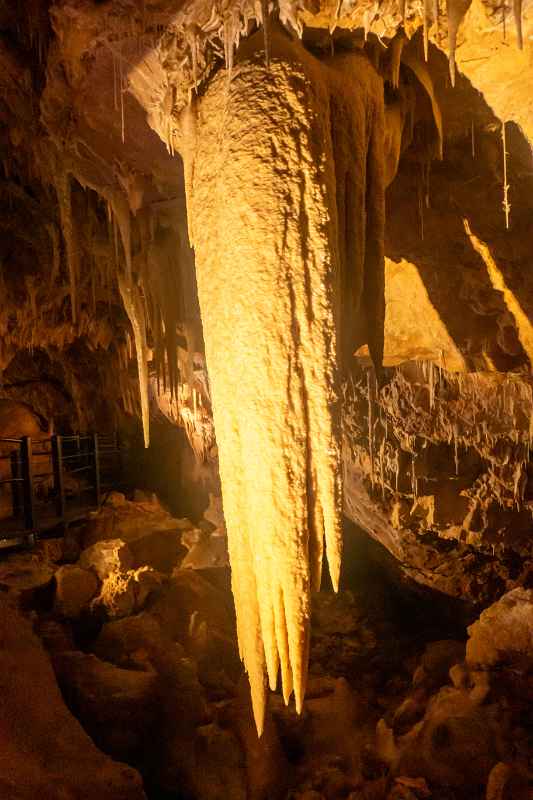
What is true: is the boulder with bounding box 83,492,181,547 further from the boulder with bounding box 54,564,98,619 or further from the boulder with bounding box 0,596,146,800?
the boulder with bounding box 0,596,146,800

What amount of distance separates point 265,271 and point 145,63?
4.89 ft

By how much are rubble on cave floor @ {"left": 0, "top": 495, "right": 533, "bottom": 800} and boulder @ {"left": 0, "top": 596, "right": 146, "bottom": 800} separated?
0.02 meters

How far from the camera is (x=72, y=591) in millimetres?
5512

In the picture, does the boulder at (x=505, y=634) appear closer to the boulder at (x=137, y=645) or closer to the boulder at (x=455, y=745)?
the boulder at (x=455, y=745)

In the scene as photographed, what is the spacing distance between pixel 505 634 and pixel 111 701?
3093 millimetres

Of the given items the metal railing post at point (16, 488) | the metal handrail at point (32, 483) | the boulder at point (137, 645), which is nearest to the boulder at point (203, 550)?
the metal handrail at point (32, 483)

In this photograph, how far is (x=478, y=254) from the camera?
3844 millimetres

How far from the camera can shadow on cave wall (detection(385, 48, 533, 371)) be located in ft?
11.2

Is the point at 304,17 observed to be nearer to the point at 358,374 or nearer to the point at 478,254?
the point at 478,254

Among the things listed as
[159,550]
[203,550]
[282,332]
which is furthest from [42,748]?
[159,550]

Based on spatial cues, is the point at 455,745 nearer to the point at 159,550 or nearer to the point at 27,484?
the point at 27,484

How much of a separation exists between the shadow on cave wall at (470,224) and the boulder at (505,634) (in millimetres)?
1971

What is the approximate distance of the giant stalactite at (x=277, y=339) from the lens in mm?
2100

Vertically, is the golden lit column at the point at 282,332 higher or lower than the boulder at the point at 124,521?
higher
